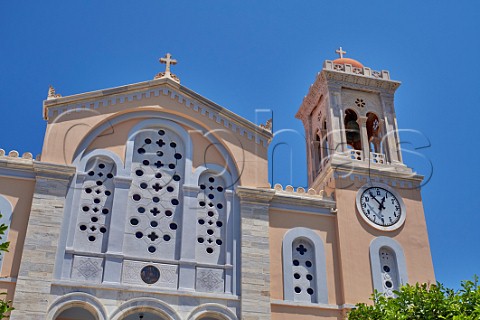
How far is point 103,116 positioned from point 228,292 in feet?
24.7

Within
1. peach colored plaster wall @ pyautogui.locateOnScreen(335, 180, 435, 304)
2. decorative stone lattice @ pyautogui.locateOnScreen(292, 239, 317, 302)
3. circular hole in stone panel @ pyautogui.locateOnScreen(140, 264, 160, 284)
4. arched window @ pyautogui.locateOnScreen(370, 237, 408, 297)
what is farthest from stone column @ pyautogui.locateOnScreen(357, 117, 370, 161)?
circular hole in stone panel @ pyautogui.locateOnScreen(140, 264, 160, 284)

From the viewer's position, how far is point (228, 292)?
20.0 meters

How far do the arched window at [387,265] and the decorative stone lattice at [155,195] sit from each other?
7.06 m

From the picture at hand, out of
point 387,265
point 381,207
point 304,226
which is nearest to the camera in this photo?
point 304,226

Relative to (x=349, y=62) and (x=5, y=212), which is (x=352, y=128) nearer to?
(x=349, y=62)

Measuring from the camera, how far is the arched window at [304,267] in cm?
2094

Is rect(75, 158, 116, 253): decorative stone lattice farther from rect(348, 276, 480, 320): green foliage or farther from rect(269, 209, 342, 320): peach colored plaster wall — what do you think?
rect(348, 276, 480, 320): green foliage

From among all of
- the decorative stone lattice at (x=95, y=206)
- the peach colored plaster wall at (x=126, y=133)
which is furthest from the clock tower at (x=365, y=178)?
the decorative stone lattice at (x=95, y=206)

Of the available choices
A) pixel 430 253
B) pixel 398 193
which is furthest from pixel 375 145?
pixel 430 253

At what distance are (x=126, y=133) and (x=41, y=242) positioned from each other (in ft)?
16.7

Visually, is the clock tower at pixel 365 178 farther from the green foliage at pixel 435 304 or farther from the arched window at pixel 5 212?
the arched window at pixel 5 212

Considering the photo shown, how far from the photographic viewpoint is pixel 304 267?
21.6m

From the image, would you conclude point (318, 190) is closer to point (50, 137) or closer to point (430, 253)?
point (430, 253)

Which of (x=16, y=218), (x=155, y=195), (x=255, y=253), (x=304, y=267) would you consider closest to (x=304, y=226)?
(x=304, y=267)
